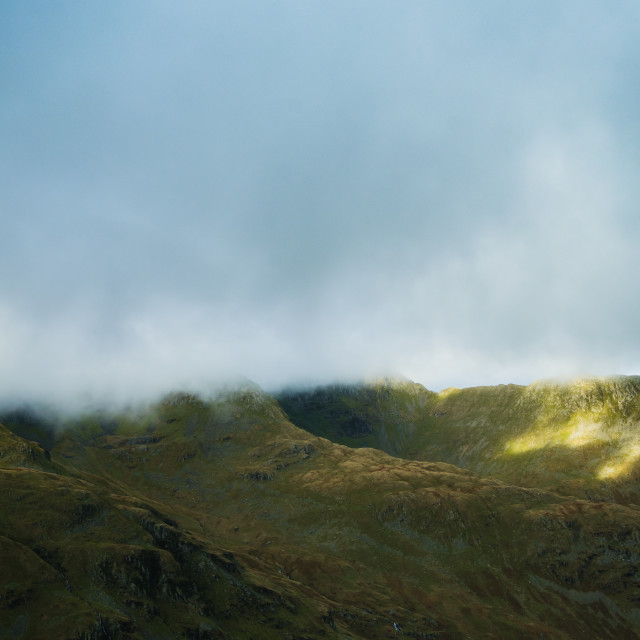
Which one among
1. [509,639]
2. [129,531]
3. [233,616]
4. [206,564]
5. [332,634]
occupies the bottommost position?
[509,639]

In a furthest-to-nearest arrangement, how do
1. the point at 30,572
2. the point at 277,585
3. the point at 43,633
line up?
1. the point at 277,585
2. the point at 30,572
3. the point at 43,633

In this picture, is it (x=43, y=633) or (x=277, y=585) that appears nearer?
(x=43, y=633)

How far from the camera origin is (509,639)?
19400 centimetres

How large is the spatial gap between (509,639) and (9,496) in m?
196

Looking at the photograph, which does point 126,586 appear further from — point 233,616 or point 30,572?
point 233,616

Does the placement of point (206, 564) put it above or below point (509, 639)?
above

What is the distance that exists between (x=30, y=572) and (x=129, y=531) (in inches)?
1451

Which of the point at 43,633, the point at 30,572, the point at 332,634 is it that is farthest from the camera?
the point at 332,634

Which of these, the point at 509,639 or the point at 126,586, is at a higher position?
the point at 126,586

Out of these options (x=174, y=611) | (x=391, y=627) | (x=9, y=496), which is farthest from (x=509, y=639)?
(x=9, y=496)

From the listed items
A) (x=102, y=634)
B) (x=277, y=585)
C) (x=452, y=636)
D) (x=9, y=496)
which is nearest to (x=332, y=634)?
(x=277, y=585)

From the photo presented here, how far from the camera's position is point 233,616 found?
140000 mm

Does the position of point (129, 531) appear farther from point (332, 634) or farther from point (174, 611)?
point (332, 634)

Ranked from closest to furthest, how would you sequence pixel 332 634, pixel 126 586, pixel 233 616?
pixel 126 586 < pixel 233 616 < pixel 332 634
